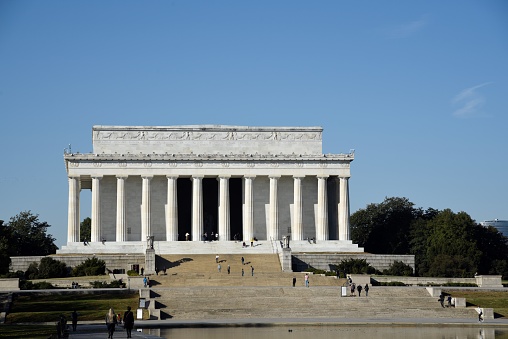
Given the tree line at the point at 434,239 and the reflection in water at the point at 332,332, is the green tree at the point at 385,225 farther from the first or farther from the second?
the reflection in water at the point at 332,332

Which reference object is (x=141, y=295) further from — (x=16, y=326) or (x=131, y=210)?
(x=131, y=210)

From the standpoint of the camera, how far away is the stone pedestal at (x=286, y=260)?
338 feet

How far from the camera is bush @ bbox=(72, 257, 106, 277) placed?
331ft

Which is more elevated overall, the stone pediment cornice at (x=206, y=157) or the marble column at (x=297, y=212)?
the stone pediment cornice at (x=206, y=157)

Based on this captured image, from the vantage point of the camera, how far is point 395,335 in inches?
2357

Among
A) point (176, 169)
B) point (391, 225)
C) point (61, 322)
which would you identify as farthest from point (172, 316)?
point (391, 225)

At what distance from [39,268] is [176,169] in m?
21.4

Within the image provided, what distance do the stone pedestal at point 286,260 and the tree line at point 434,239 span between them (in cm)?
1578

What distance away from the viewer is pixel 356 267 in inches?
4060

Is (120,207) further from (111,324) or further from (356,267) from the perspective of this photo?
(111,324)

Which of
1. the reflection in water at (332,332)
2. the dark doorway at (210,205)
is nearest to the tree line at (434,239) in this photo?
the dark doorway at (210,205)

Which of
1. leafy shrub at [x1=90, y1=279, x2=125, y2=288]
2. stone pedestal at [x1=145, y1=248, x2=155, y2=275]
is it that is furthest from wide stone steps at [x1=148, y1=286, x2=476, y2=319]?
stone pedestal at [x1=145, y1=248, x2=155, y2=275]

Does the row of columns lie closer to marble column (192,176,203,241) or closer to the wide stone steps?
marble column (192,176,203,241)

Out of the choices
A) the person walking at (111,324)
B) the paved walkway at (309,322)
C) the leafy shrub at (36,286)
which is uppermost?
the leafy shrub at (36,286)
